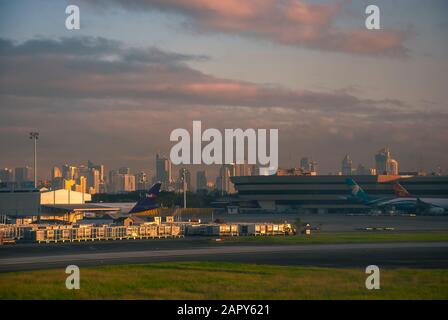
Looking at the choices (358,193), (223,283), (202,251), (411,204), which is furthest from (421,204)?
(223,283)

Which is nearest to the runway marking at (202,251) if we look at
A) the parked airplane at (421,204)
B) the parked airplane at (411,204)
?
the parked airplane at (421,204)

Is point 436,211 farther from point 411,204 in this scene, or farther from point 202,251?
point 202,251

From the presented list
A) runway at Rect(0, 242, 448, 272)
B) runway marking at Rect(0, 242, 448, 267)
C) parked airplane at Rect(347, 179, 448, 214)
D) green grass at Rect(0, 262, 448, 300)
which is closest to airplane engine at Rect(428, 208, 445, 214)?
parked airplane at Rect(347, 179, 448, 214)

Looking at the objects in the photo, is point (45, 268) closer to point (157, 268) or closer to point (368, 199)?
point (157, 268)

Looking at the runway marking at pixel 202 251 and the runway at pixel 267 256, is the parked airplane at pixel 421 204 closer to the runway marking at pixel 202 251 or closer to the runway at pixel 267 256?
the runway marking at pixel 202 251

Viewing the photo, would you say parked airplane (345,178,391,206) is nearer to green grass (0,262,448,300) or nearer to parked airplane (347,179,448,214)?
parked airplane (347,179,448,214)
